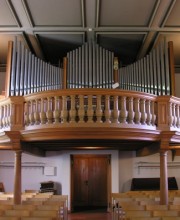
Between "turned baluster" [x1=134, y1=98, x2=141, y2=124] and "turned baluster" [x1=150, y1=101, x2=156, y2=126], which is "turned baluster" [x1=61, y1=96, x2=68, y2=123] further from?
"turned baluster" [x1=150, y1=101, x2=156, y2=126]

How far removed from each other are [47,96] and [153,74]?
443 cm

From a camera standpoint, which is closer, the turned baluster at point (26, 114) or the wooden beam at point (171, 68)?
the turned baluster at point (26, 114)

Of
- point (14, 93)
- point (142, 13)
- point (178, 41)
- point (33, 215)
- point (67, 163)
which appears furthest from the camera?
point (67, 163)

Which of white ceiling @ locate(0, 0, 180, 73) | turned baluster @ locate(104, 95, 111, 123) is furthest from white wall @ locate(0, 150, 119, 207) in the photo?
turned baluster @ locate(104, 95, 111, 123)

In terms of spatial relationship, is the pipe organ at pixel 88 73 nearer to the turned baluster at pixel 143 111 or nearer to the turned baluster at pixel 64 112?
the turned baluster at pixel 143 111

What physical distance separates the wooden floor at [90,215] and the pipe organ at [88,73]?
4340 millimetres

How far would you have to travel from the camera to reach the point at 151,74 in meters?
10.7

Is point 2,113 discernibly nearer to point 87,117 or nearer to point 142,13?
point 87,117

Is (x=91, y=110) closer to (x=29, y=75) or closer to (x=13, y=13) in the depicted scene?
(x=29, y=75)

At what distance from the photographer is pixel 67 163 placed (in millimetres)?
12773

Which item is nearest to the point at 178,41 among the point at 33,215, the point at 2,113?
the point at 2,113

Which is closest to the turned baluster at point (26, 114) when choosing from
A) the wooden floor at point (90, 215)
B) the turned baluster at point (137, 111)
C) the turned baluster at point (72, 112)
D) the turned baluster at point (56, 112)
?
the turned baluster at point (56, 112)

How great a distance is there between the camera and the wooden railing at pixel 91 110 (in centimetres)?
723

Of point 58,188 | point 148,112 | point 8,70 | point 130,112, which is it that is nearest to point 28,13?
point 8,70
